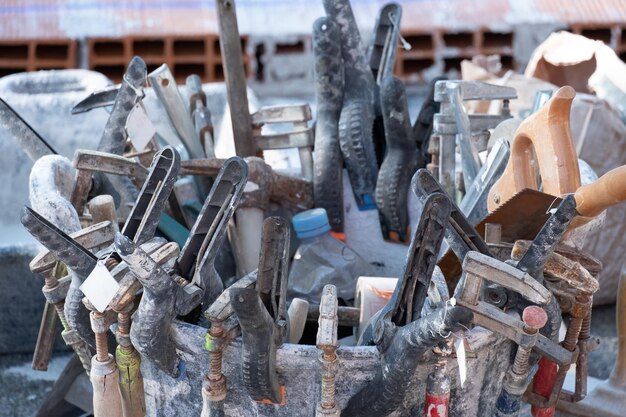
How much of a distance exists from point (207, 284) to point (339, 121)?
0.63 metres

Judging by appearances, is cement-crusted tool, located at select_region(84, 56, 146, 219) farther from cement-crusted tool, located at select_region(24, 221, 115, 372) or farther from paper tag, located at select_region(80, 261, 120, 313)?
paper tag, located at select_region(80, 261, 120, 313)

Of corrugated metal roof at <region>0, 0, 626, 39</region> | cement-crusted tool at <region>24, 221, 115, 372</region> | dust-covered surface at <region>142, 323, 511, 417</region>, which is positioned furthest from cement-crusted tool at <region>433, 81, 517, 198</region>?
corrugated metal roof at <region>0, 0, 626, 39</region>

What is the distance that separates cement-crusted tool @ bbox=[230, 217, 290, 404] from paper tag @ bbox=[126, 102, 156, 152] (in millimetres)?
547

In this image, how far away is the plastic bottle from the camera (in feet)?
5.31

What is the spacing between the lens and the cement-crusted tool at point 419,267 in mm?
1111

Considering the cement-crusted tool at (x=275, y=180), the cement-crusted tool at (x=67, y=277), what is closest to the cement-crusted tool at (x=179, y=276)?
the cement-crusted tool at (x=67, y=277)

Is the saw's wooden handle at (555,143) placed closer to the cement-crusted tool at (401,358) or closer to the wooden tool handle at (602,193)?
the wooden tool handle at (602,193)

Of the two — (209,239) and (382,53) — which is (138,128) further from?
(382,53)

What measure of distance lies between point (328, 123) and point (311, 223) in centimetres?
23

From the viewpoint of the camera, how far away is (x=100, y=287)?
3.61ft

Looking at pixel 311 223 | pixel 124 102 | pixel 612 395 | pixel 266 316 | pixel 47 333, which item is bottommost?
pixel 612 395

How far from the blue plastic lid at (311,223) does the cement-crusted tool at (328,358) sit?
548 millimetres

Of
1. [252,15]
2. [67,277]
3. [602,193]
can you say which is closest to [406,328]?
[602,193]

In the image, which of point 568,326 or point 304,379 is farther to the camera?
point 568,326
